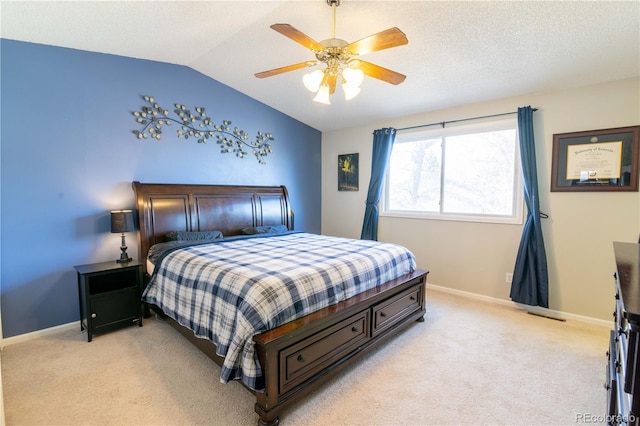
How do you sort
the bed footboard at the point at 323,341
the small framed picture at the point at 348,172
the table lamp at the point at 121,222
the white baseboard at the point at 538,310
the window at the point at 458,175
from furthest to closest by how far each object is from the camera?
the small framed picture at the point at 348,172
the window at the point at 458,175
the white baseboard at the point at 538,310
the table lamp at the point at 121,222
the bed footboard at the point at 323,341

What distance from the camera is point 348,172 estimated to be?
17.1 ft

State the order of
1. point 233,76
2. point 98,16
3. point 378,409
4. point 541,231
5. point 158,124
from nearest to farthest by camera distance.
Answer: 1. point 378,409
2. point 98,16
3. point 541,231
4. point 158,124
5. point 233,76

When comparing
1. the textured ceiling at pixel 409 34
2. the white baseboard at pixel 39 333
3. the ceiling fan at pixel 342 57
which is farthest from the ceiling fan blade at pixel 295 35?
the white baseboard at pixel 39 333

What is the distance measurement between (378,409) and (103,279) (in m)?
2.93

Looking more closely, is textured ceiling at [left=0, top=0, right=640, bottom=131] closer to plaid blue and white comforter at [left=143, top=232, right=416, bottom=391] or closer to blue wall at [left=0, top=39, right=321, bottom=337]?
blue wall at [left=0, top=39, right=321, bottom=337]

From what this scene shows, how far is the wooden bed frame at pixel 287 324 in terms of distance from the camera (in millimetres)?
1826

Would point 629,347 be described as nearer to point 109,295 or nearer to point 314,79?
point 314,79

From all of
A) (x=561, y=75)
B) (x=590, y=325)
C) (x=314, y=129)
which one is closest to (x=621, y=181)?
(x=561, y=75)

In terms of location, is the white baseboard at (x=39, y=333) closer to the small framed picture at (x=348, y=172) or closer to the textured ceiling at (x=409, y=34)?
the textured ceiling at (x=409, y=34)

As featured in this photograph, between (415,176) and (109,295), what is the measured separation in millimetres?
4071

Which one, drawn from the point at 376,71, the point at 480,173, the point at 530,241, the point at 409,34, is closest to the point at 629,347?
the point at 376,71

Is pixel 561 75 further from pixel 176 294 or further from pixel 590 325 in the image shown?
pixel 176 294

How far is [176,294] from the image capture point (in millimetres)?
2602

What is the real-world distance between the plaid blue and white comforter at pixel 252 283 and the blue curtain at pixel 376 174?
151cm
